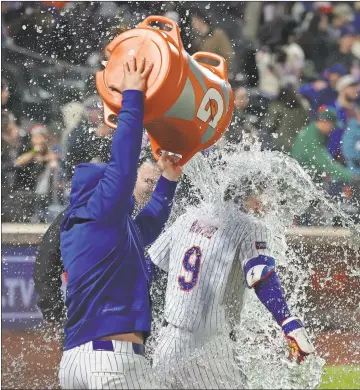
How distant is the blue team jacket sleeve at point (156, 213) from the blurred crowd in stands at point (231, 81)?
3104 mm

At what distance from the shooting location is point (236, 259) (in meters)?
3.90

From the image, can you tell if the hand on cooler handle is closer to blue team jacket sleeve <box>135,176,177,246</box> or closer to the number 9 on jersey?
the number 9 on jersey

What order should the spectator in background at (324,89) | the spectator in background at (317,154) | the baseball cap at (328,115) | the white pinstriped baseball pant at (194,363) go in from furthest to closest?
1. the spectator in background at (324,89)
2. the baseball cap at (328,115)
3. the spectator in background at (317,154)
4. the white pinstriped baseball pant at (194,363)

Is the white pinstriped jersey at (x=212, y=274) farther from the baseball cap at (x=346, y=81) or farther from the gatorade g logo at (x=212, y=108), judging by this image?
the baseball cap at (x=346, y=81)

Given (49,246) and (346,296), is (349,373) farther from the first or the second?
(49,246)

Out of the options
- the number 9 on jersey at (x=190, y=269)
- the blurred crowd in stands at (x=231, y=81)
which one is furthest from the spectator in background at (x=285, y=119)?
the number 9 on jersey at (x=190, y=269)

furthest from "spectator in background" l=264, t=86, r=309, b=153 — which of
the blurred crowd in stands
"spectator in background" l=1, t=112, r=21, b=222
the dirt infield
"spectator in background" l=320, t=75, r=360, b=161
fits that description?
"spectator in background" l=1, t=112, r=21, b=222

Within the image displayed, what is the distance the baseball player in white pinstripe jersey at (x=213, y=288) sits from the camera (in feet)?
12.2

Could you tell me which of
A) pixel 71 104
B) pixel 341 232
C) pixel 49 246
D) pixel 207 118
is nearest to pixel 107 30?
pixel 71 104

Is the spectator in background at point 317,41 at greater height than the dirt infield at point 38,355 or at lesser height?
greater

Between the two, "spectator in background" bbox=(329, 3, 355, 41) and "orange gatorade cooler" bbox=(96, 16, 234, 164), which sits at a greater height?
"orange gatorade cooler" bbox=(96, 16, 234, 164)

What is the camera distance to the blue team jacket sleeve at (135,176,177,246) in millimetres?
3918

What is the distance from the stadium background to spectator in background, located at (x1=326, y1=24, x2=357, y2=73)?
0.02 metres

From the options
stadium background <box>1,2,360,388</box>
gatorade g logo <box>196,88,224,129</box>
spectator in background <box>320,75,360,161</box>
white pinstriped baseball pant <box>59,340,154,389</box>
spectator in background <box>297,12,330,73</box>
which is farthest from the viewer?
spectator in background <box>297,12,330,73</box>
